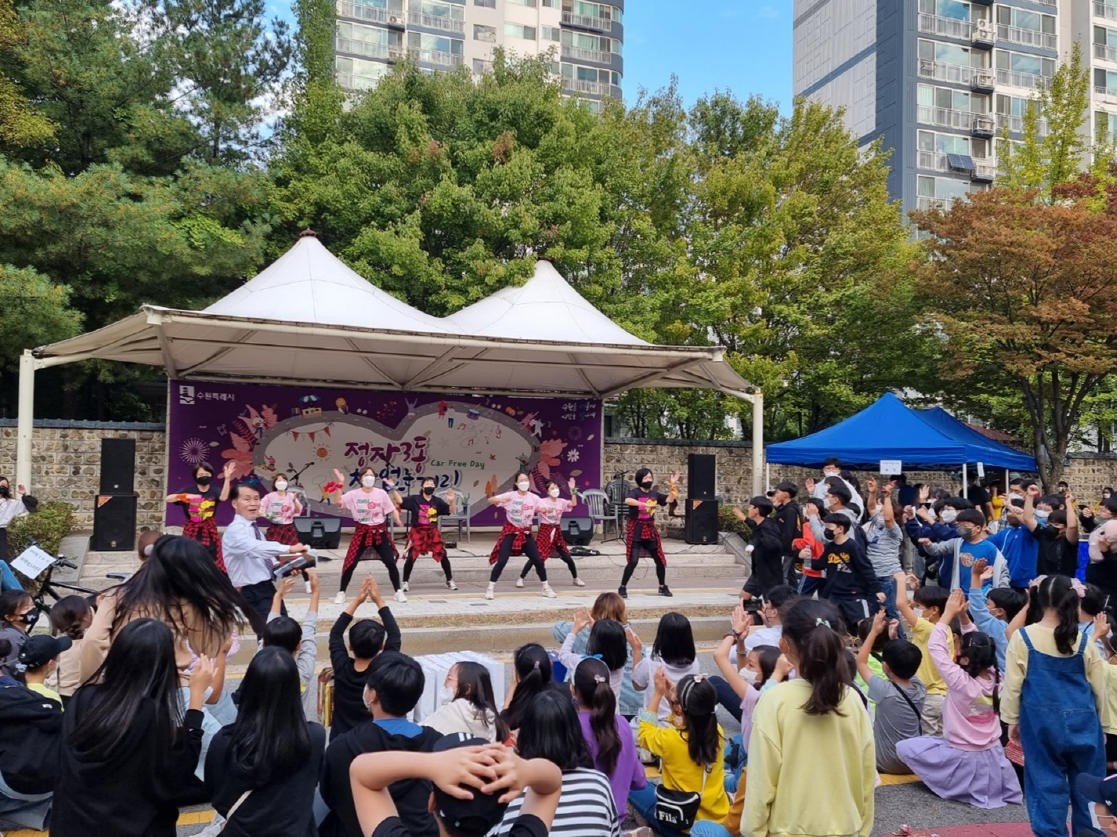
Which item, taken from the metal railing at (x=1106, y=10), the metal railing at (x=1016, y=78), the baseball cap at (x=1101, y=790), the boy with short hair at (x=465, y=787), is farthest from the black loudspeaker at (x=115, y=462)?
the metal railing at (x=1106, y=10)

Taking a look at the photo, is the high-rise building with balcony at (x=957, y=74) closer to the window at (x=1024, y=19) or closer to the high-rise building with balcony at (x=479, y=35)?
the window at (x=1024, y=19)

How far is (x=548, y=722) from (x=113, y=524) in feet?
38.9

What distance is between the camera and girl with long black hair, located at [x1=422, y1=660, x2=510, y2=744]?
138 inches

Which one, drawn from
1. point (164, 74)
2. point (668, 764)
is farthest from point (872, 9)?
point (668, 764)

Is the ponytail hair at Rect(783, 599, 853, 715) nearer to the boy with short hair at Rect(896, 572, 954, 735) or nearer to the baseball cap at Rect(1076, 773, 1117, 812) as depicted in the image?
the baseball cap at Rect(1076, 773, 1117, 812)

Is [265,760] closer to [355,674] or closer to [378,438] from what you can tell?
[355,674]

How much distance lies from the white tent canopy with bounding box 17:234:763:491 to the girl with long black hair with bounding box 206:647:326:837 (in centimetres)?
Result: 892

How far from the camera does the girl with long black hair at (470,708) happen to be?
352 cm

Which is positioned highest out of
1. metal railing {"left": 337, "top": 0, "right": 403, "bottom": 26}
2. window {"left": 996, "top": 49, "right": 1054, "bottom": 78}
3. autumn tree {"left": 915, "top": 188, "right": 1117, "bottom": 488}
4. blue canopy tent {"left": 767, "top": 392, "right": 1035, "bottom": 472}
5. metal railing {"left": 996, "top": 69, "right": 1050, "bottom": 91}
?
metal railing {"left": 337, "top": 0, "right": 403, "bottom": 26}

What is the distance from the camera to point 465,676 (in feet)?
11.9

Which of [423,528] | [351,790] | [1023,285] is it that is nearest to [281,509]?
[423,528]

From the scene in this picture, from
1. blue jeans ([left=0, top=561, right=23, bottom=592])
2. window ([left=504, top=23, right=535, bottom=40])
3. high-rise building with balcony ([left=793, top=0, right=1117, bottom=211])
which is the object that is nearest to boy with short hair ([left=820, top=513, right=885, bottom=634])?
blue jeans ([left=0, top=561, right=23, bottom=592])

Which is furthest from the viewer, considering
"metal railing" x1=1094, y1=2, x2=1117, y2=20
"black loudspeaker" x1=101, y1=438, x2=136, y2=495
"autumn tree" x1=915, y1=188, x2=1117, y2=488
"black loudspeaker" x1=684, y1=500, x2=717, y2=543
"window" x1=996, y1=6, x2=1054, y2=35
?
"metal railing" x1=1094, y1=2, x2=1117, y2=20

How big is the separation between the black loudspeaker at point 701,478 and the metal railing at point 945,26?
28.7 meters
